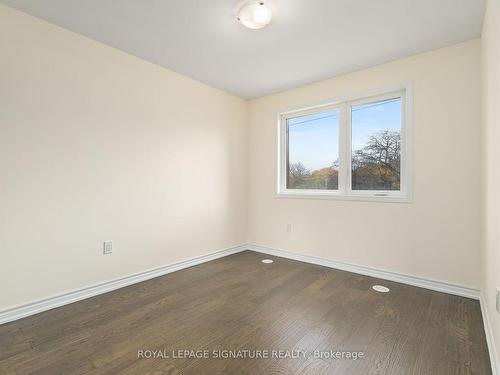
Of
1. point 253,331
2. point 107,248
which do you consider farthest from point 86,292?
point 253,331

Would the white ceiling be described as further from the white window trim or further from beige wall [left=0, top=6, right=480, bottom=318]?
the white window trim

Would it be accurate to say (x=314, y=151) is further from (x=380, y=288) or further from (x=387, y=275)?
(x=380, y=288)

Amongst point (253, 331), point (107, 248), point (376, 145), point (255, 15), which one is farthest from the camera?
point (376, 145)

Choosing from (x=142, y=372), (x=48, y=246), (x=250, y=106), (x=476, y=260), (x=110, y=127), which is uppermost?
(x=250, y=106)

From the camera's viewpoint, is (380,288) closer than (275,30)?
No

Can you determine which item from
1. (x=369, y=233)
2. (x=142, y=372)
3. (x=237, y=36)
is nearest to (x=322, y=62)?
(x=237, y=36)

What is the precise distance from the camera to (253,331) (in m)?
1.82

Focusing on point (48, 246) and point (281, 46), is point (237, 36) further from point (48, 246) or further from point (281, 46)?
point (48, 246)

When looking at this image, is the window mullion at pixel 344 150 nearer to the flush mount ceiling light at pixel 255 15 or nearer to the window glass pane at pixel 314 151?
the window glass pane at pixel 314 151

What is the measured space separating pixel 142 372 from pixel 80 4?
2.57 metres

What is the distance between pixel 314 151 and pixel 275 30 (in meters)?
1.74

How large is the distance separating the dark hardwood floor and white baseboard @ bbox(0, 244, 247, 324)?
0.07 m

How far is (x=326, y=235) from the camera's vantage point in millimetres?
3277

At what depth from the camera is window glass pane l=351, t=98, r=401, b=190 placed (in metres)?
2.86
